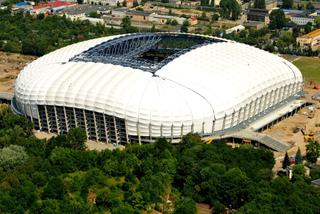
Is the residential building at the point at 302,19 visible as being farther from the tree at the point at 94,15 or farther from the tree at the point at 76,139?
the tree at the point at 76,139

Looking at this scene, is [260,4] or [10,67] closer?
[10,67]

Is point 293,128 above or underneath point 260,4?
underneath

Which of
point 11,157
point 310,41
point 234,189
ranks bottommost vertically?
point 310,41

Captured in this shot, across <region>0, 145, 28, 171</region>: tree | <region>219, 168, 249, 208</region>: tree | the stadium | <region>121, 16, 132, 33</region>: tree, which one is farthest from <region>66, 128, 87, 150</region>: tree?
<region>121, 16, 132, 33</region>: tree

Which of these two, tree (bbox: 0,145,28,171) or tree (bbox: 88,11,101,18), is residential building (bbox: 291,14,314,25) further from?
tree (bbox: 0,145,28,171)

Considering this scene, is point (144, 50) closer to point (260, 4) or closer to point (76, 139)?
point (76, 139)

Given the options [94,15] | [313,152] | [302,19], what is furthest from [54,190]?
[302,19]
